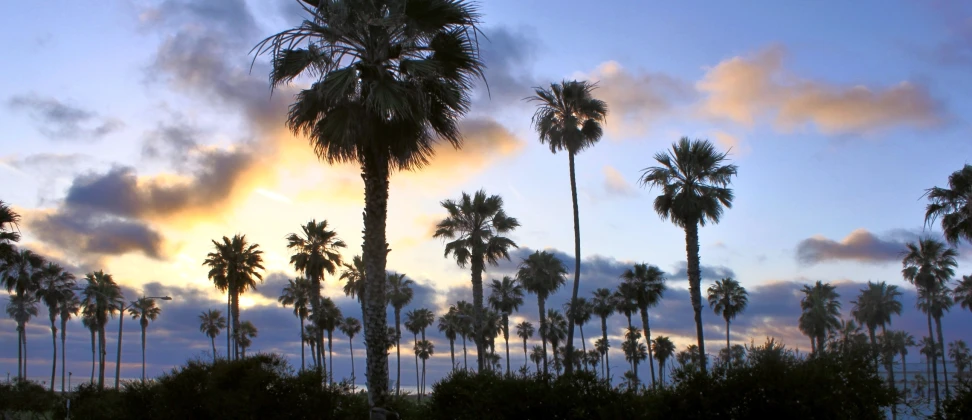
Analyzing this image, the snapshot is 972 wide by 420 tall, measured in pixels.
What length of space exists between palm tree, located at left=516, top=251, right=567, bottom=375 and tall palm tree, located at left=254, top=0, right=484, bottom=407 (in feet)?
153

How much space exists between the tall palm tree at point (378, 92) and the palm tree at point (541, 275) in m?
46.7

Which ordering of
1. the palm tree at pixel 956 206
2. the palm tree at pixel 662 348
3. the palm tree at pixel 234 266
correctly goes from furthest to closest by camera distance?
the palm tree at pixel 662 348, the palm tree at pixel 234 266, the palm tree at pixel 956 206

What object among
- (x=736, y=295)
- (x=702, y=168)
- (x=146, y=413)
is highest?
(x=702, y=168)

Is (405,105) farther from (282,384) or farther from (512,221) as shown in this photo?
(512,221)

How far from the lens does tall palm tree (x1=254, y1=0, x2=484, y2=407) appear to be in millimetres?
16531

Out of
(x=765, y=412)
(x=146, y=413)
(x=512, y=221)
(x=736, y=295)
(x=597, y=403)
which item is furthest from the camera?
(x=736, y=295)

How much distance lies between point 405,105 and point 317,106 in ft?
8.62

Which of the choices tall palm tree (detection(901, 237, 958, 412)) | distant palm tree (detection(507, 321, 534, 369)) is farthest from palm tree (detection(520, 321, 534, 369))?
tall palm tree (detection(901, 237, 958, 412))

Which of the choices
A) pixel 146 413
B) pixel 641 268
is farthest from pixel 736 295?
pixel 146 413

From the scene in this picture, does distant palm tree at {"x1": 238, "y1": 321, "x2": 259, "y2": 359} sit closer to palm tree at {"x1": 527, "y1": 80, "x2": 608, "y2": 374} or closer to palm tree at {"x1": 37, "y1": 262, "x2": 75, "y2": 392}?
palm tree at {"x1": 37, "y1": 262, "x2": 75, "y2": 392}

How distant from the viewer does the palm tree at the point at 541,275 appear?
63750 millimetres

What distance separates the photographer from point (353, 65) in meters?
17.0

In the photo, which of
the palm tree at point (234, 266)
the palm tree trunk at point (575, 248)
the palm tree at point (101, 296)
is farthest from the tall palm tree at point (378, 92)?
the palm tree at point (101, 296)

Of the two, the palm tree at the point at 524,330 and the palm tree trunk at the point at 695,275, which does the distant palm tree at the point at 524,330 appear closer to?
the palm tree at the point at 524,330
